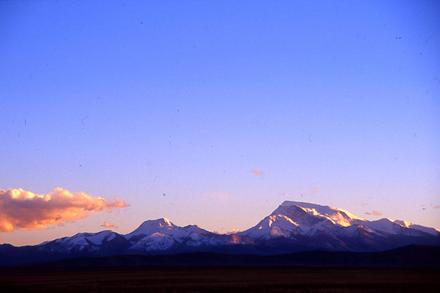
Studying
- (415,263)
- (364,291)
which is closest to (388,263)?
(415,263)

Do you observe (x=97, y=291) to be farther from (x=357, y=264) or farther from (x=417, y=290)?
(x=357, y=264)

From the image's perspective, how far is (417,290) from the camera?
63406 millimetres

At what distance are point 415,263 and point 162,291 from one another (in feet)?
468

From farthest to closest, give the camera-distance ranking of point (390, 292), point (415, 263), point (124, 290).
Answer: point (415, 263) < point (124, 290) < point (390, 292)

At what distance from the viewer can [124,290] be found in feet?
238

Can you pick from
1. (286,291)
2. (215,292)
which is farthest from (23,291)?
(286,291)

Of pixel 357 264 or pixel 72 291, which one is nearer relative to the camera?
pixel 72 291

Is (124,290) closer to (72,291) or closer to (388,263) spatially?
(72,291)

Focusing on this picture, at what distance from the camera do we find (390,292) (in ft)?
207

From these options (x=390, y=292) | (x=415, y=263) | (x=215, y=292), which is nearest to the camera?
(x=390, y=292)

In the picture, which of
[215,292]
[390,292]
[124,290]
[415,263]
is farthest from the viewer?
[415,263]

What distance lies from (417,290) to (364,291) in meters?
5.38

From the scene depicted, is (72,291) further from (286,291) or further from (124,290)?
(286,291)

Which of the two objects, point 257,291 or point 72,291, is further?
point 72,291
